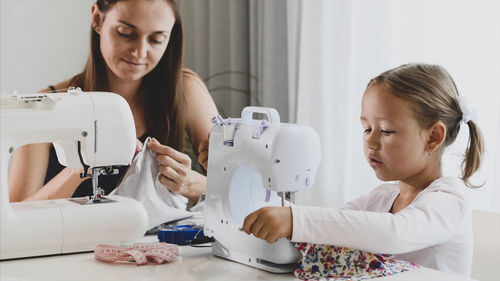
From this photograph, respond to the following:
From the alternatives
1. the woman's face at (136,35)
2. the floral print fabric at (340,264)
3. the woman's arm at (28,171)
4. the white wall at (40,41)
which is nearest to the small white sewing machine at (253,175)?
the floral print fabric at (340,264)

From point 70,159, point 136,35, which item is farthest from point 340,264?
point 136,35

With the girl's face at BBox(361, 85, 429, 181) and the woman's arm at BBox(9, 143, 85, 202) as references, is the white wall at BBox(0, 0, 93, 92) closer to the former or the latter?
the woman's arm at BBox(9, 143, 85, 202)

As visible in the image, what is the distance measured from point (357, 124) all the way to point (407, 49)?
42cm

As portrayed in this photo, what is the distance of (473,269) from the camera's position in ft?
5.27

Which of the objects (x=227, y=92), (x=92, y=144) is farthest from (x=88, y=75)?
(x=227, y=92)

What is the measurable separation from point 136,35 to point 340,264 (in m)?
1.15

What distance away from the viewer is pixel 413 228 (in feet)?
4.05

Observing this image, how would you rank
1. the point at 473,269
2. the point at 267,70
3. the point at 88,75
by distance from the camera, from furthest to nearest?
the point at 267,70, the point at 88,75, the point at 473,269

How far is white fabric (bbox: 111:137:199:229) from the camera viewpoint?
5.43 feet

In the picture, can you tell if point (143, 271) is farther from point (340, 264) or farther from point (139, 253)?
point (340, 264)

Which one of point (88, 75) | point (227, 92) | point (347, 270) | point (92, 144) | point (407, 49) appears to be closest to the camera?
point (347, 270)

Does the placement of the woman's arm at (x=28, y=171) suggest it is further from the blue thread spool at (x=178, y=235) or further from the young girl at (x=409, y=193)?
the young girl at (x=409, y=193)

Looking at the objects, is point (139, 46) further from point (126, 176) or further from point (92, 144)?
point (92, 144)

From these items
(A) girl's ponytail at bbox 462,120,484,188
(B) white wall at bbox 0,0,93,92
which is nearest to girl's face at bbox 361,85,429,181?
(A) girl's ponytail at bbox 462,120,484,188
